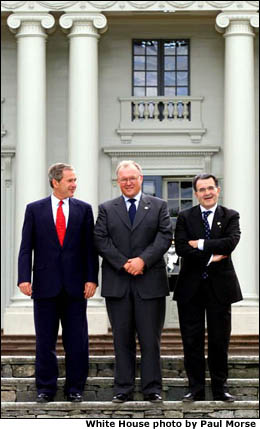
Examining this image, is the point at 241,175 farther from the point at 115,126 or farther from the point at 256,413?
the point at 256,413

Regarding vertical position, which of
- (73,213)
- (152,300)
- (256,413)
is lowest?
(256,413)

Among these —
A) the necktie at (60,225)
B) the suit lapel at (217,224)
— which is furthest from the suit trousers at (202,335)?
the necktie at (60,225)

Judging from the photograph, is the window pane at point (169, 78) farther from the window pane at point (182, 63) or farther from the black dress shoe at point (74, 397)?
the black dress shoe at point (74, 397)

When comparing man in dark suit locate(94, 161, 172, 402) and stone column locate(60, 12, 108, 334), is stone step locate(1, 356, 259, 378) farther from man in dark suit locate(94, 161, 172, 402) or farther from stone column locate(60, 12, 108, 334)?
stone column locate(60, 12, 108, 334)

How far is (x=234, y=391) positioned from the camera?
1331cm

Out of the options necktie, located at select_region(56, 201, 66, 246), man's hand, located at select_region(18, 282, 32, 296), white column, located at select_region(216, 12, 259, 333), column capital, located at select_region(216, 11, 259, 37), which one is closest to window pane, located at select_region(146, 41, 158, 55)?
white column, located at select_region(216, 12, 259, 333)

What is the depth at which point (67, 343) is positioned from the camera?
495 inches

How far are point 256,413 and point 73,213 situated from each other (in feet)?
8.37

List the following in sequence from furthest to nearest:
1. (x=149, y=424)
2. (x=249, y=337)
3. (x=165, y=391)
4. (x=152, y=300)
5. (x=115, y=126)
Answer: (x=115, y=126) → (x=249, y=337) → (x=165, y=391) → (x=152, y=300) → (x=149, y=424)

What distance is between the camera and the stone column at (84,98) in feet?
80.0

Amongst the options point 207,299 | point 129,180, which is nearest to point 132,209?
point 129,180

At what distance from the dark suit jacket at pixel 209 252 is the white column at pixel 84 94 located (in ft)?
38.4

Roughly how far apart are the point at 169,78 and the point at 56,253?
14.0 meters

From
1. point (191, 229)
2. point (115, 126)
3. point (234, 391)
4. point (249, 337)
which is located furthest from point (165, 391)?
point (115, 126)
